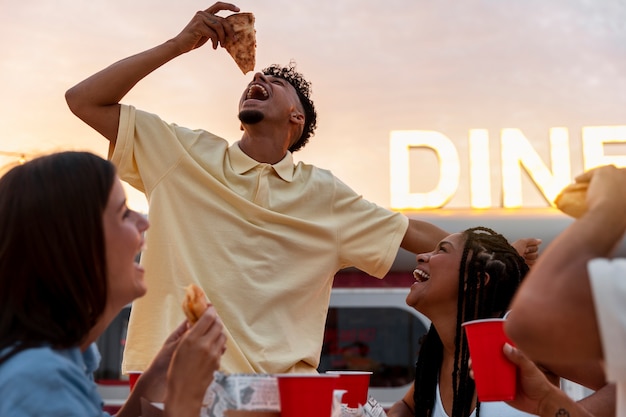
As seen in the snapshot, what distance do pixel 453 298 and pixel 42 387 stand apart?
1.89m

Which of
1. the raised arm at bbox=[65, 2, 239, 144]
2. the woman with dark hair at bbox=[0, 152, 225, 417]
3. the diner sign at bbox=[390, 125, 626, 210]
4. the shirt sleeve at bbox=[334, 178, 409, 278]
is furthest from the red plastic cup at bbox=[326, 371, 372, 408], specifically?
the diner sign at bbox=[390, 125, 626, 210]

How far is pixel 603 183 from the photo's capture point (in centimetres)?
144

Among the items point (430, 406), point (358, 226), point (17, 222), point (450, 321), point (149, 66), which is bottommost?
point (430, 406)

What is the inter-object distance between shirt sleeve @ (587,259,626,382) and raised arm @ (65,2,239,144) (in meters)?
1.99

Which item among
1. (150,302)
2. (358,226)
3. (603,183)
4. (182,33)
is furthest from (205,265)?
(603,183)

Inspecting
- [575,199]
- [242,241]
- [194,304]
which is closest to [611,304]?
[575,199]

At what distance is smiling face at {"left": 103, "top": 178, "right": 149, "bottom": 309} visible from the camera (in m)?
1.63

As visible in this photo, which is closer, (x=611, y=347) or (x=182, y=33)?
(x=611, y=347)

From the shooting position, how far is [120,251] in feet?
5.40

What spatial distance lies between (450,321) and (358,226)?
0.51m

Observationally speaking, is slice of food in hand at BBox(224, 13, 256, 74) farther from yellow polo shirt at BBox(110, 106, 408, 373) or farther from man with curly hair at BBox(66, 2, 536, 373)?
yellow polo shirt at BBox(110, 106, 408, 373)

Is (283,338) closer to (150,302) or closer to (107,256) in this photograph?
(150,302)

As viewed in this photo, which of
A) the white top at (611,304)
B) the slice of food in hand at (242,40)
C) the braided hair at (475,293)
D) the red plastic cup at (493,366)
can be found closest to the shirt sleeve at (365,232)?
the braided hair at (475,293)

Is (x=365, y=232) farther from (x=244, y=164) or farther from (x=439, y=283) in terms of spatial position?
(x=244, y=164)
